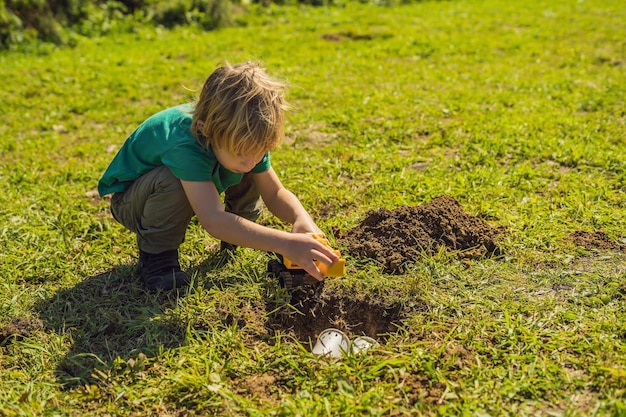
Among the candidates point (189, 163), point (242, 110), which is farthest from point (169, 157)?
point (242, 110)

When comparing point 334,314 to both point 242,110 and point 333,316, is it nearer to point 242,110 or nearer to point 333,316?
point 333,316

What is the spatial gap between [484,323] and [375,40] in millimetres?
5885

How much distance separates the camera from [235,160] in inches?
113

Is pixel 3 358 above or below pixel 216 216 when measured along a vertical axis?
below

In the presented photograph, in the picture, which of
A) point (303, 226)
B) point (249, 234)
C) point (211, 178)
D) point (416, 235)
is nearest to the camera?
point (249, 234)

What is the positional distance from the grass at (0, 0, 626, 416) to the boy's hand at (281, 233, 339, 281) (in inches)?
13.6

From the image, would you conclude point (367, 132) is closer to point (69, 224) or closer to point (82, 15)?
point (69, 224)

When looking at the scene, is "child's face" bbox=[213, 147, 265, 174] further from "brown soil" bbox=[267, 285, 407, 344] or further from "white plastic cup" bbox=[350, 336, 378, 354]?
"white plastic cup" bbox=[350, 336, 378, 354]

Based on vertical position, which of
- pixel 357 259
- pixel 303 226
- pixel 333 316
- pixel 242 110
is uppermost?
pixel 242 110

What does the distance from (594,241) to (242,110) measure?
1948mm

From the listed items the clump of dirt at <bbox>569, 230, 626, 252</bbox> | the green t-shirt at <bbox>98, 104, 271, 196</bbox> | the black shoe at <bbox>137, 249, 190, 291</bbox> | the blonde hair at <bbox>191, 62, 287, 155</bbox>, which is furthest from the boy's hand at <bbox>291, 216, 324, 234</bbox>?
the clump of dirt at <bbox>569, 230, 626, 252</bbox>

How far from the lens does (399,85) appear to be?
248 inches

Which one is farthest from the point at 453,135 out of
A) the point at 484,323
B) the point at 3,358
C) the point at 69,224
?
the point at 3,358

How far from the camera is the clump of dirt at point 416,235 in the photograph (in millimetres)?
3326
